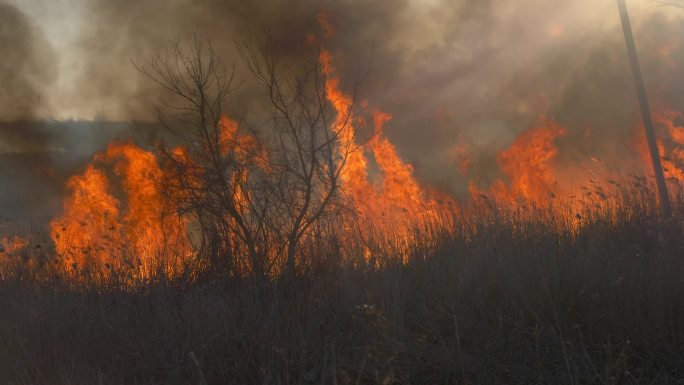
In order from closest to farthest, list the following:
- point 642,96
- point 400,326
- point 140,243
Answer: point 400,326 < point 140,243 < point 642,96

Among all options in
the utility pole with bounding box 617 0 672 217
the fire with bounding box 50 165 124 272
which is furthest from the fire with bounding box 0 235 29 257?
the utility pole with bounding box 617 0 672 217

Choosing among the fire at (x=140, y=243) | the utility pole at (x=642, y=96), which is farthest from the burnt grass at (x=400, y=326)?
the utility pole at (x=642, y=96)

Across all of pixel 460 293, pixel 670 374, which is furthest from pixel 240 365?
pixel 670 374

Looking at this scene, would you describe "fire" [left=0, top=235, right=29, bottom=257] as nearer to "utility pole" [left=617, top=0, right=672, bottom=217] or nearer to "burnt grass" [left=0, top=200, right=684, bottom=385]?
"burnt grass" [left=0, top=200, right=684, bottom=385]

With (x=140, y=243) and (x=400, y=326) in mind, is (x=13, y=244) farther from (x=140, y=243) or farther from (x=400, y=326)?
(x=400, y=326)

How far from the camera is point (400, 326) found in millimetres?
4785

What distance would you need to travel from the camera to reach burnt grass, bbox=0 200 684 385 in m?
4.26

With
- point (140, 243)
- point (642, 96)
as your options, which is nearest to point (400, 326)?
point (140, 243)

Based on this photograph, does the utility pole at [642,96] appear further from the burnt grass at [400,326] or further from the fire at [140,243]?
the fire at [140,243]

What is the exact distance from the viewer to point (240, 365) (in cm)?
451

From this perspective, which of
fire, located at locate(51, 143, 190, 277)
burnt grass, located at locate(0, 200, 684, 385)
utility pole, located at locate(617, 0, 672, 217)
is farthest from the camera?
utility pole, located at locate(617, 0, 672, 217)

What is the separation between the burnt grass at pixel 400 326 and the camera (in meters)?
4.26

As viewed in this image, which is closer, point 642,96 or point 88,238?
point 88,238

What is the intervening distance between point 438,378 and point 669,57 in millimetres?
17460
